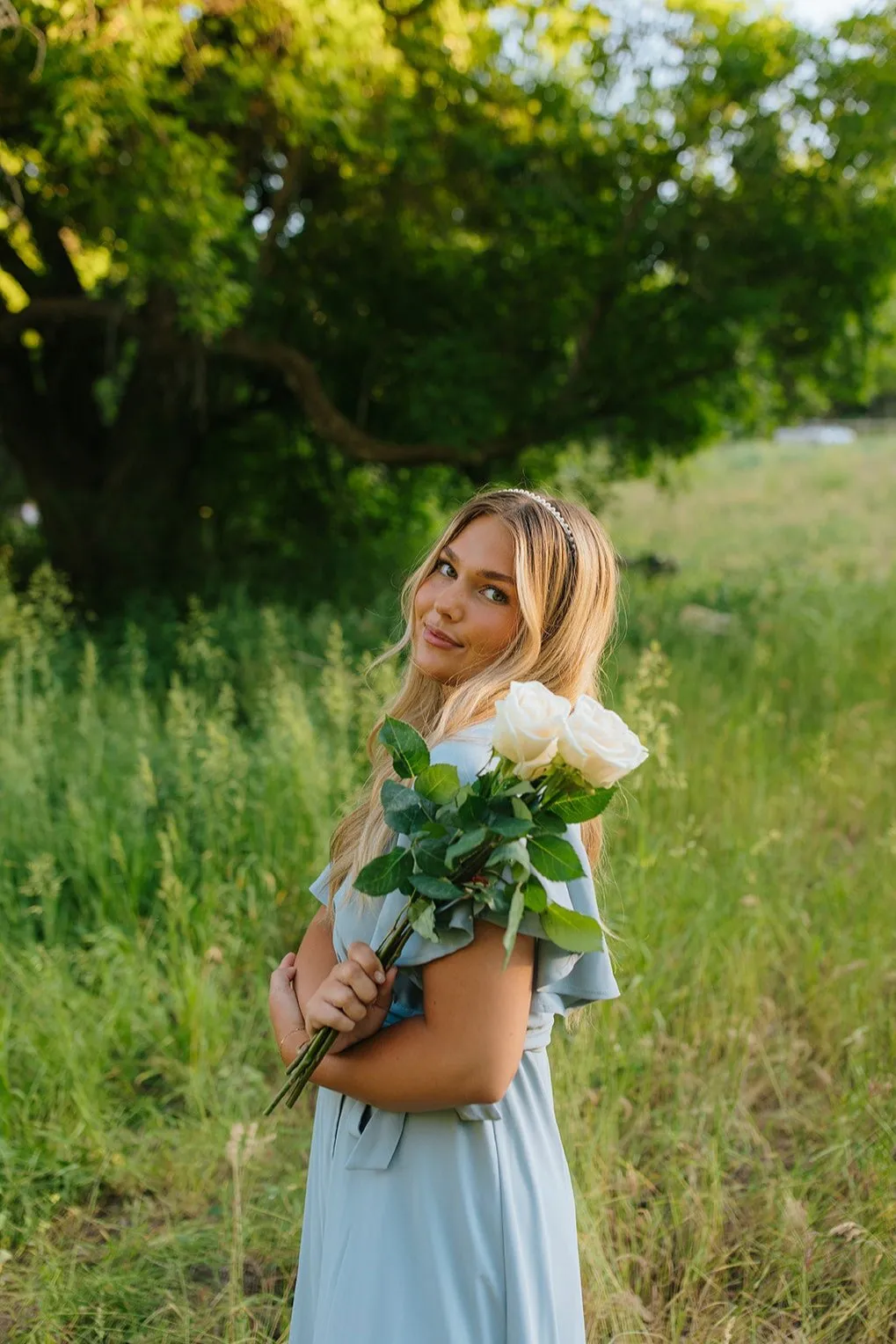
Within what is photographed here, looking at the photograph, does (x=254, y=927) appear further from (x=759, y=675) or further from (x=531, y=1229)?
(x=759, y=675)

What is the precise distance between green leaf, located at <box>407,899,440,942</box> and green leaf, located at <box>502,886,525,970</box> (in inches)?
3.6

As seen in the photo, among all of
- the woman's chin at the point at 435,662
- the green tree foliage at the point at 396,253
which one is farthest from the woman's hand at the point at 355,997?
the green tree foliage at the point at 396,253

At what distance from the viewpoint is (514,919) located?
133 cm

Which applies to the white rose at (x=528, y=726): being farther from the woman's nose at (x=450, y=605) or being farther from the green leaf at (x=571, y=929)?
→ the woman's nose at (x=450, y=605)

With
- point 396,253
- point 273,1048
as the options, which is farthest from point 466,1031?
point 396,253

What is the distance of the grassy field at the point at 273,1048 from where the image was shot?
269 centimetres

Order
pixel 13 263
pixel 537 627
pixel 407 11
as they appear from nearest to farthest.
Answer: pixel 537 627 → pixel 407 11 → pixel 13 263

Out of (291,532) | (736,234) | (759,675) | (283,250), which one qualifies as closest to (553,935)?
(759,675)

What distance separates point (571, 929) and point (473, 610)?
1.89 feet

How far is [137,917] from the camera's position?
4.10 metres

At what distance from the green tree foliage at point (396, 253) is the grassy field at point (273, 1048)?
3.48 metres

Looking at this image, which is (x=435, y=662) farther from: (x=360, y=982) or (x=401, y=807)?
(x=360, y=982)

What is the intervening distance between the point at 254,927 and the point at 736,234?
6.80 meters

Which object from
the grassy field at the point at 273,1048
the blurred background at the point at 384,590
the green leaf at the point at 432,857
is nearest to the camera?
the green leaf at the point at 432,857
